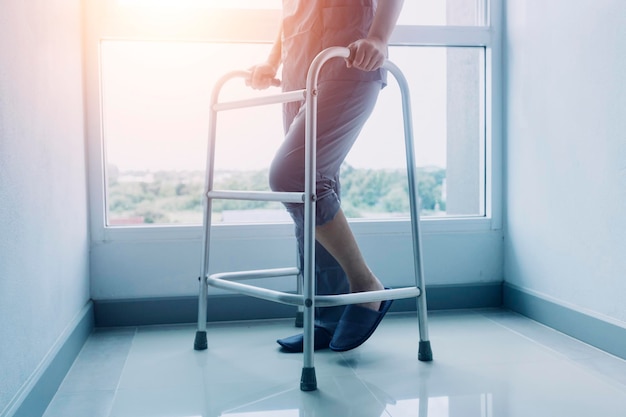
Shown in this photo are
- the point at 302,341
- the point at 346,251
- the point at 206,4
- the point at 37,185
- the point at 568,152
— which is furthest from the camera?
the point at 206,4

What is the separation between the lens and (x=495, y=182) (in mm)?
2160

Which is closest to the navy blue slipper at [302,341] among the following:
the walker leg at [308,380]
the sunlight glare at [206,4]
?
the walker leg at [308,380]

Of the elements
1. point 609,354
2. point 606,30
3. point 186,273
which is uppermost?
point 606,30

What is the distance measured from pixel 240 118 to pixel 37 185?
36.1 inches

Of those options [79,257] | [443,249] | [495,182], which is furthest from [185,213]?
[495,182]

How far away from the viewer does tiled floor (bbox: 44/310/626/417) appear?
1236 mm

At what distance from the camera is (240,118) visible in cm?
207

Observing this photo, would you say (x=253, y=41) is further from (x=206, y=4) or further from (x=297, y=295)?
(x=297, y=295)

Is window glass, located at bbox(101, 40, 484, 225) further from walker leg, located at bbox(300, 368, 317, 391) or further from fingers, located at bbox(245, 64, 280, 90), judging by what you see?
walker leg, located at bbox(300, 368, 317, 391)

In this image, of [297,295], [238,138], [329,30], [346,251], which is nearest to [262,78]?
[329,30]

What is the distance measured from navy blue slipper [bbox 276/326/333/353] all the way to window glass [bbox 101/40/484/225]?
1.72 feet

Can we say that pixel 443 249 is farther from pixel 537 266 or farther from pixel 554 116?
pixel 554 116

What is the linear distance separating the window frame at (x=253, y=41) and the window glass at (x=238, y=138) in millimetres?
59

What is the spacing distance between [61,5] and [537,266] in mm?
1579
